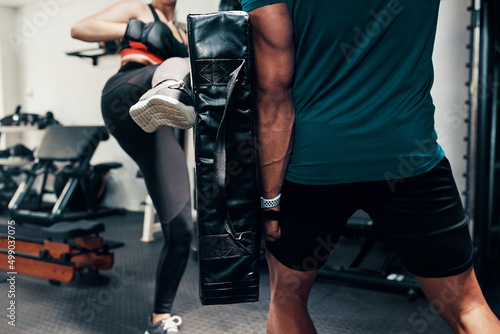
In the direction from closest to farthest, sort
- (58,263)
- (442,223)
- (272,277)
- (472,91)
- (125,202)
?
(442,223) → (272,277) → (472,91) → (58,263) → (125,202)

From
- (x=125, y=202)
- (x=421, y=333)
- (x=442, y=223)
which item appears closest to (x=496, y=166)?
(x=421, y=333)

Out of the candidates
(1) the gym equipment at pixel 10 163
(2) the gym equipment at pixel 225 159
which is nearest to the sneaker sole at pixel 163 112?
(2) the gym equipment at pixel 225 159

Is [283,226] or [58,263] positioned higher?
[283,226]

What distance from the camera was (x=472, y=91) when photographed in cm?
217

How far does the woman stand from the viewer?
5.12ft

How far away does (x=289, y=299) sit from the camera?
0.90 metres

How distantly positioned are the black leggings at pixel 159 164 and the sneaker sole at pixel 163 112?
26cm

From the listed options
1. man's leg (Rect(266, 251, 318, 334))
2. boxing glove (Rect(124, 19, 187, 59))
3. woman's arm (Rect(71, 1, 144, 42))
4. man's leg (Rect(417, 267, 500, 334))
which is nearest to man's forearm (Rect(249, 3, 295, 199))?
man's leg (Rect(266, 251, 318, 334))

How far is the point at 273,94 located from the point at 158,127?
81 centimetres

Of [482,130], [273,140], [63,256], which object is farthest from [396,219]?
[63,256]

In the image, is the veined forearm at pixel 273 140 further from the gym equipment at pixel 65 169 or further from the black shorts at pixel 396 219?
the gym equipment at pixel 65 169

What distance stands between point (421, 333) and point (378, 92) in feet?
4.45

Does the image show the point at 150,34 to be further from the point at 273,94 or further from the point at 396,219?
the point at 396,219

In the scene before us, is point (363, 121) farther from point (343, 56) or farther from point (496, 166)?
point (496, 166)
